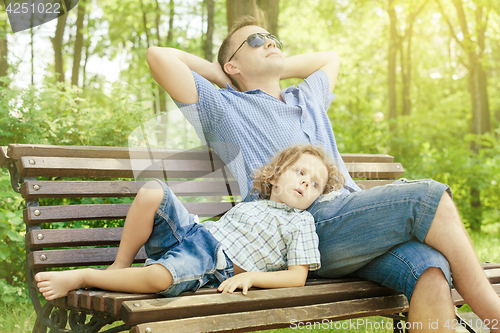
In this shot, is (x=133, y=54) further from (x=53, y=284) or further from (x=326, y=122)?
(x=53, y=284)

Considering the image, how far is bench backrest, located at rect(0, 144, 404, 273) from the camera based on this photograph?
7.80ft

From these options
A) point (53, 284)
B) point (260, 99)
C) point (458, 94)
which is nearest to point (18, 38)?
point (260, 99)

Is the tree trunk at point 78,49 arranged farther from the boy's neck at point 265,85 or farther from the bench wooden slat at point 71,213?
the bench wooden slat at point 71,213

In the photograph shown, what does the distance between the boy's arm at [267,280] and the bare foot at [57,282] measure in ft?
1.79

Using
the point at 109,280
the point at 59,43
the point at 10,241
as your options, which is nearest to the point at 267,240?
the point at 109,280

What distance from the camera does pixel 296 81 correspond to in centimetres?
1764

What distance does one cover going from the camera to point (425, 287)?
73.1 inches

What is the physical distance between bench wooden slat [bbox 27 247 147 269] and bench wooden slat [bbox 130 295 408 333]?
38.9 inches

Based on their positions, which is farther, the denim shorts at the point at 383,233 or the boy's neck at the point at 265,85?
the boy's neck at the point at 265,85

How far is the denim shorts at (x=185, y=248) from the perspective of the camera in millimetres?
1827

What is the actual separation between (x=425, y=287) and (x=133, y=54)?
48.5ft

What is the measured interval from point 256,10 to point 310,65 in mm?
1348

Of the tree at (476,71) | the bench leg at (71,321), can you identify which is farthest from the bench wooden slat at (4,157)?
the tree at (476,71)

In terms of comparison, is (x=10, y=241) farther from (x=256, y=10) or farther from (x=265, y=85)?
(x=256, y=10)
